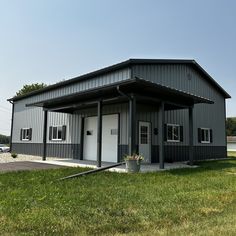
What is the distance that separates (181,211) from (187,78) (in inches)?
541

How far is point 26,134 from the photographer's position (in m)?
22.9

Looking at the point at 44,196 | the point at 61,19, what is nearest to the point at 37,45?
the point at 61,19

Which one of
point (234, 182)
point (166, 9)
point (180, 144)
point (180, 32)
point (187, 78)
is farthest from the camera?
point (187, 78)

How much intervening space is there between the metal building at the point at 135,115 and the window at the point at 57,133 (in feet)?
0.19

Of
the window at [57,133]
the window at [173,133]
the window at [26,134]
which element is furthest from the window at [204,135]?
the window at [26,134]

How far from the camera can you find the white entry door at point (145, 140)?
14.3 meters

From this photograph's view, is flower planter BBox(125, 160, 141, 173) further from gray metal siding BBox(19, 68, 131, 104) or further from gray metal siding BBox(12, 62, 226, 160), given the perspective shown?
gray metal siding BBox(19, 68, 131, 104)

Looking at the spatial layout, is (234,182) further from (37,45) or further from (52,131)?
(52,131)

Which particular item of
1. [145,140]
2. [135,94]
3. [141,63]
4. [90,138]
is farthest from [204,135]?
[135,94]

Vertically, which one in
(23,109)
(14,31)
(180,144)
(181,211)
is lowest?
(181,211)

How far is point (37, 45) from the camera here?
14.9 m

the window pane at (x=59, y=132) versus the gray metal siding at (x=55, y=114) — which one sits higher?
the gray metal siding at (x=55, y=114)

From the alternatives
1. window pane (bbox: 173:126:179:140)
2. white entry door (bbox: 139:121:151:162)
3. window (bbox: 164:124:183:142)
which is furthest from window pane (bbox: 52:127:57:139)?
window pane (bbox: 173:126:179:140)

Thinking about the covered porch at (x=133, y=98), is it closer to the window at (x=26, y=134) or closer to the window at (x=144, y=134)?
the window at (x=144, y=134)
